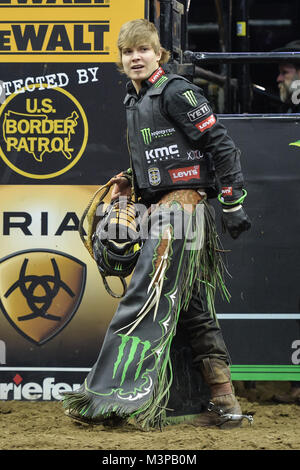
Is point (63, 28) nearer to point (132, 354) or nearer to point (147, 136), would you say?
point (147, 136)

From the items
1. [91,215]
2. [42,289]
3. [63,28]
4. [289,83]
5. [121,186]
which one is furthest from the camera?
[289,83]

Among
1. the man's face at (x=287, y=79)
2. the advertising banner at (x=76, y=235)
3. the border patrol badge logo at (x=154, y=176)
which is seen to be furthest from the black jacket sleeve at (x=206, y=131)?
the man's face at (x=287, y=79)

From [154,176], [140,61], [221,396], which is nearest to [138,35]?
[140,61]

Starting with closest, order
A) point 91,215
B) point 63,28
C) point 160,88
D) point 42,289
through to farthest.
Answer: point 160,88
point 91,215
point 63,28
point 42,289

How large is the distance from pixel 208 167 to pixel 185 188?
161mm

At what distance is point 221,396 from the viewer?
4988 mm

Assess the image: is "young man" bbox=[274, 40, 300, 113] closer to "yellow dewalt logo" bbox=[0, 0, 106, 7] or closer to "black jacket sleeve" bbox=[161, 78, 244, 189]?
"yellow dewalt logo" bbox=[0, 0, 106, 7]

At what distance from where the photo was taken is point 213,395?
197 inches

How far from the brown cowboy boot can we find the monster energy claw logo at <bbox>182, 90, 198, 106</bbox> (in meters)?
1.31

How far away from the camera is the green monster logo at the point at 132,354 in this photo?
4.67m

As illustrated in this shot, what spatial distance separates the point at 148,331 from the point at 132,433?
0.49 meters

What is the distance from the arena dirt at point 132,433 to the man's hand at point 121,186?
47.8 inches

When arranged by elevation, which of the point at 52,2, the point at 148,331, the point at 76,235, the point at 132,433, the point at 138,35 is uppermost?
the point at 52,2
